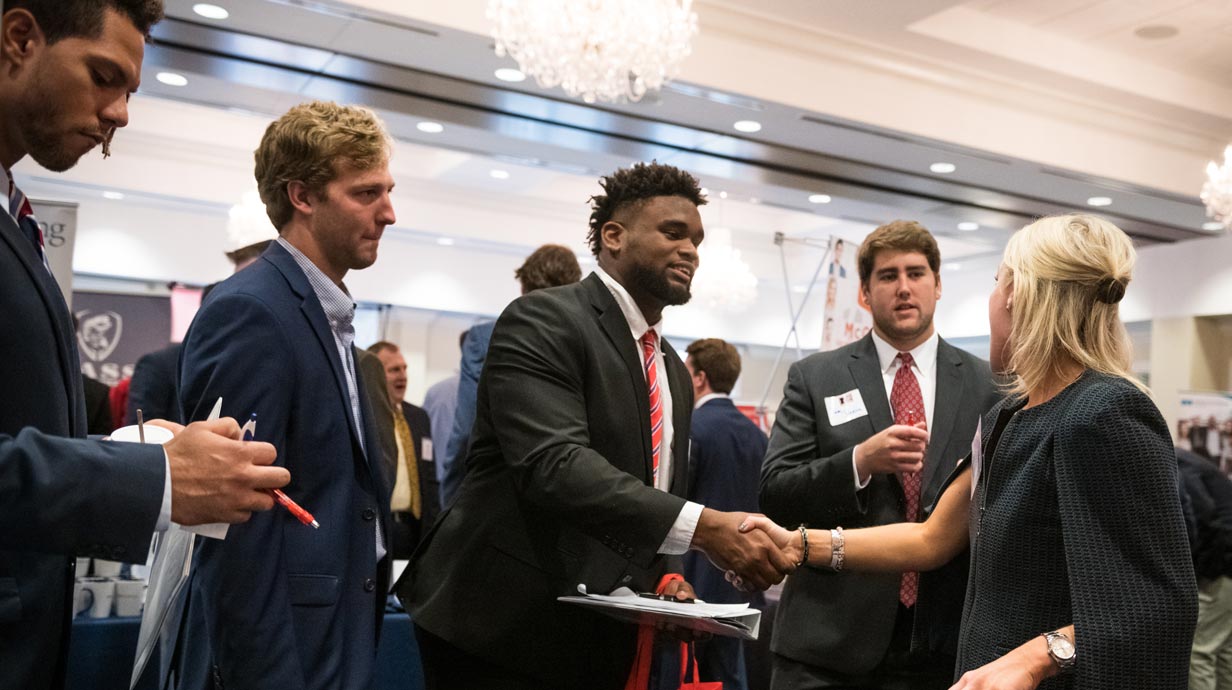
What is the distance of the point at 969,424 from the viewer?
2.62 metres

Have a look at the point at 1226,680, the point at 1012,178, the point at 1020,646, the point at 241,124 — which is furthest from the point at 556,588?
the point at 241,124

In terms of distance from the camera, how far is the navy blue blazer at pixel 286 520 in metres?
1.75

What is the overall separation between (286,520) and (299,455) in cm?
11

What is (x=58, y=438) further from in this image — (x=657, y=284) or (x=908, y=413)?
(x=908, y=413)

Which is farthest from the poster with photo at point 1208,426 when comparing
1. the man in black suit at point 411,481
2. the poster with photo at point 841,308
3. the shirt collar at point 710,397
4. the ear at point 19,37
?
the ear at point 19,37

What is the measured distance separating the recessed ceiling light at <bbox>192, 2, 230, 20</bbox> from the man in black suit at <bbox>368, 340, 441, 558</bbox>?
1.88 meters

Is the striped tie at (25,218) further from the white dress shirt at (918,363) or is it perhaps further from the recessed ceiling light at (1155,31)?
the recessed ceiling light at (1155,31)

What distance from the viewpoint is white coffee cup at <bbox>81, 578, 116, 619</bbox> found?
3.10 meters

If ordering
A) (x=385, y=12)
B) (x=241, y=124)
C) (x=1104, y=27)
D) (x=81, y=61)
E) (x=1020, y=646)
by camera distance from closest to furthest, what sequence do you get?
1. (x=81, y=61)
2. (x=1020, y=646)
3. (x=385, y=12)
4. (x=1104, y=27)
5. (x=241, y=124)

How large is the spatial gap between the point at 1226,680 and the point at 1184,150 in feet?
14.5

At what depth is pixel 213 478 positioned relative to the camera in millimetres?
1266

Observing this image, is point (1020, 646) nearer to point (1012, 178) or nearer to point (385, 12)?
point (385, 12)

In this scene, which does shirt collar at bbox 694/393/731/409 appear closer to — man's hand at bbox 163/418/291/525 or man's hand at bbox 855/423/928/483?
man's hand at bbox 855/423/928/483

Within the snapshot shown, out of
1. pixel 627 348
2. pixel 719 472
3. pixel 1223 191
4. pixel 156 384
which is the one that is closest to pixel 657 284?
pixel 627 348
